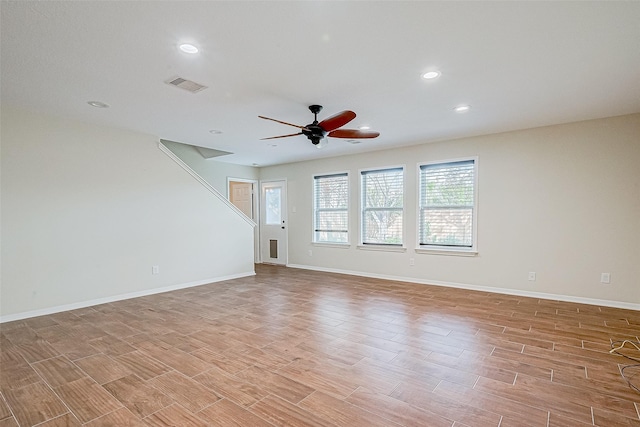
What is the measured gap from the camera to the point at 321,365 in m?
2.60

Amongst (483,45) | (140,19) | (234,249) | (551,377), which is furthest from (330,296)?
(140,19)

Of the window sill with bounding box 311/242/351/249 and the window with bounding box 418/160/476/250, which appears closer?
the window with bounding box 418/160/476/250

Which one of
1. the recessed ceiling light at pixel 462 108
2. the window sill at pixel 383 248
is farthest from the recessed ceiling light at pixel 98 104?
the window sill at pixel 383 248

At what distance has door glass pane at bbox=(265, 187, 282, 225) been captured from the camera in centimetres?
794

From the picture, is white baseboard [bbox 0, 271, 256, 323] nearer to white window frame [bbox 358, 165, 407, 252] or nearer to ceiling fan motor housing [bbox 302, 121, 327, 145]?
white window frame [bbox 358, 165, 407, 252]

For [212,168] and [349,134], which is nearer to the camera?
[349,134]

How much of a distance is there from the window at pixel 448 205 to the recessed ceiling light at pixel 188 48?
434cm

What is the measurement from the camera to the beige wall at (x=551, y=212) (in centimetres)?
410

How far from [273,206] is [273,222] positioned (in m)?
0.41

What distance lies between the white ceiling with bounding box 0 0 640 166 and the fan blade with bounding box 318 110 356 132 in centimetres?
28

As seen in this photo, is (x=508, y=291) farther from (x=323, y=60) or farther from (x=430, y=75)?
(x=323, y=60)

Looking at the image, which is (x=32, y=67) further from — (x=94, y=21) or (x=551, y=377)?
(x=551, y=377)

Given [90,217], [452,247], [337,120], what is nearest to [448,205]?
[452,247]

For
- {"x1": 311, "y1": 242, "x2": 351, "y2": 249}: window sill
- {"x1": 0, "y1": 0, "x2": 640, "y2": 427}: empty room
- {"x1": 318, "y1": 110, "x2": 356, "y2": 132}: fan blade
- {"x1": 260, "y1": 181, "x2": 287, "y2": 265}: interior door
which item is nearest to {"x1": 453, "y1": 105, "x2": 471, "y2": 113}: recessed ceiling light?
{"x1": 0, "y1": 0, "x2": 640, "y2": 427}: empty room
